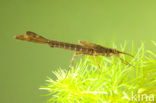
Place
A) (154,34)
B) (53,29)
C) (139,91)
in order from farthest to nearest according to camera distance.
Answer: (53,29) → (154,34) → (139,91)

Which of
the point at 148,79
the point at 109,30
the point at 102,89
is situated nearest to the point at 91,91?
the point at 102,89

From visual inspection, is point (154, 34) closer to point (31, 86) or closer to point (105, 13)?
point (105, 13)

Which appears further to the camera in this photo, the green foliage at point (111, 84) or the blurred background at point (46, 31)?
the blurred background at point (46, 31)

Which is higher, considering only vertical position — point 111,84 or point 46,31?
point 46,31

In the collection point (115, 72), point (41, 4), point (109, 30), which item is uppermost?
point (41, 4)

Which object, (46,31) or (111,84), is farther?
(46,31)

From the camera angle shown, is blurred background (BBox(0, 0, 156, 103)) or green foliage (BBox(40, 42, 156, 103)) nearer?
green foliage (BBox(40, 42, 156, 103))

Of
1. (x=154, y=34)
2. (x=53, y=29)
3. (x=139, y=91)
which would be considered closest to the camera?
(x=139, y=91)

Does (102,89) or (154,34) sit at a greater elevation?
(154,34)
